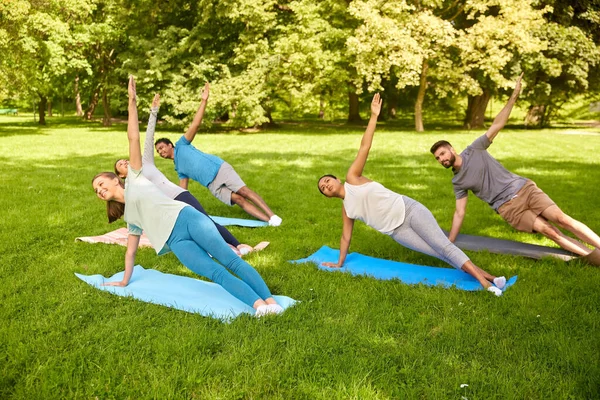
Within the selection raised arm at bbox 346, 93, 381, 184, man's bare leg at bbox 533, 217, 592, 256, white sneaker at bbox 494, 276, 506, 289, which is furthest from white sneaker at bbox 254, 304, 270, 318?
man's bare leg at bbox 533, 217, 592, 256

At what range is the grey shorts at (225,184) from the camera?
7.30 metres

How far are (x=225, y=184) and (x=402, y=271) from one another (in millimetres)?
3231

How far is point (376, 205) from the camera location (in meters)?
4.85

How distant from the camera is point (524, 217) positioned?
538cm

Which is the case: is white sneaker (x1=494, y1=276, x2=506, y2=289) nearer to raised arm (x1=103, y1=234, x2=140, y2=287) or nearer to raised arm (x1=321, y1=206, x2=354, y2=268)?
raised arm (x1=321, y1=206, x2=354, y2=268)

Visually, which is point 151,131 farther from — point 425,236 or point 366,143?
point 425,236

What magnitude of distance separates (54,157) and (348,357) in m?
13.5

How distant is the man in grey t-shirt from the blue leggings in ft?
7.98

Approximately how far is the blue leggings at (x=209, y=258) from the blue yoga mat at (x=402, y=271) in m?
1.35

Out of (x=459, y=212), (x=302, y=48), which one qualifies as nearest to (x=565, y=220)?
(x=459, y=212)

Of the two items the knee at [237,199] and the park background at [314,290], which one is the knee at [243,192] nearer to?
the knee at [237,199]

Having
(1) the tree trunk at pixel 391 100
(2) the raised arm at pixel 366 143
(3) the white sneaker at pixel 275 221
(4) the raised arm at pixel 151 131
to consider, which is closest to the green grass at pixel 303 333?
(3) the white sneaker at pixel 275 221

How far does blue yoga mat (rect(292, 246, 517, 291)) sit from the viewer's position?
4.80 meters

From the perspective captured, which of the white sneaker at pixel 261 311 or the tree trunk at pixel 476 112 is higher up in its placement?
the tree trunk at pixel 476 112
